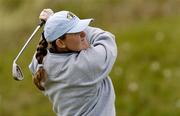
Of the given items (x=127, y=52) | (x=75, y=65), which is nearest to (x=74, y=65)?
(x=75, y=65)

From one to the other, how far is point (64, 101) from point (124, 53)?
18.7ft

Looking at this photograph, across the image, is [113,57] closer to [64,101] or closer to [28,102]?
[64,101]

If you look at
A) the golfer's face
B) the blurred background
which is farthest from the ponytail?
the blurred background

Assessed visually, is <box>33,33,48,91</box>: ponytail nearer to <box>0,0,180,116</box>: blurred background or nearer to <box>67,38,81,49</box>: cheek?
<box>67,38,81,49</box>: cheek

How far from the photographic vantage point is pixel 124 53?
10.5m

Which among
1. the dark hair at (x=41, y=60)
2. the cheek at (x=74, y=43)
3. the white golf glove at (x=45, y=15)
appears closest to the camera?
the cheek at (x=74, y=43)

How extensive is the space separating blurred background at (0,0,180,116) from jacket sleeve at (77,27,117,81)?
4504mm

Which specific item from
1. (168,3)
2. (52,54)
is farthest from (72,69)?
(168,3)

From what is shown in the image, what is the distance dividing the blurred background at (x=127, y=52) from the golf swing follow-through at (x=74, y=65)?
14.6 feet

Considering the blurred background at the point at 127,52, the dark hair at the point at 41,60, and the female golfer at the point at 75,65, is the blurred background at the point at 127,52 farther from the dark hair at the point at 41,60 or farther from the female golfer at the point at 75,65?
the dark hair at the point at 41,60

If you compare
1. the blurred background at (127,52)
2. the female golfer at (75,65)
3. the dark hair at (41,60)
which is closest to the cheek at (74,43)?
the female golfer at (75,65)

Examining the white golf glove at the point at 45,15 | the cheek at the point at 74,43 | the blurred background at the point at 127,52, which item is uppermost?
the white golf glove at the point at 45,15

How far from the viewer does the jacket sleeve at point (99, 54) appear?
185 inches

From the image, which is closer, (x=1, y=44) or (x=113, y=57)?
(x=113, y=57)
